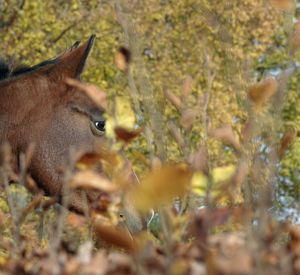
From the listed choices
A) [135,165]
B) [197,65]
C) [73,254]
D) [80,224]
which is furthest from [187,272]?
[197,65]

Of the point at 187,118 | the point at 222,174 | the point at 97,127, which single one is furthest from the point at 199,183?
the point at 97,127

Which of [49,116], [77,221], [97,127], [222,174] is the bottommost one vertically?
[97,127]

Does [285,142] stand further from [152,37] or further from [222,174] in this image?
[152,37]

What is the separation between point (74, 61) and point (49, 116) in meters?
0.44

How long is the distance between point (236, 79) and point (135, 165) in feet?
38.8

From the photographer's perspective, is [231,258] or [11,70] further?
[11,70]

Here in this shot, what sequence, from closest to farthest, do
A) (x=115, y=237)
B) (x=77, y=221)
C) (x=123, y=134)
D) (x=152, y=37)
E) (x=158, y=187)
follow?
1. (x=158, y=187)
2. (x=115, y=237)
3. (x=123, y=134)
4. (x=77, y=221)
5. (x=152, y=37)

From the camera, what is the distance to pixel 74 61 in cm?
648

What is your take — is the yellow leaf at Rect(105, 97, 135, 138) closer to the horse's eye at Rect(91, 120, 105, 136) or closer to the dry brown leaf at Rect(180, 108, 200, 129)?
the dry brown leaf at Rect(180, 108, 200, 129)

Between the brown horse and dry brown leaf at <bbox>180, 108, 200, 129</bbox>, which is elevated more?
dry brown leaf at <bbox>180, 108, 200, 129</bbox>

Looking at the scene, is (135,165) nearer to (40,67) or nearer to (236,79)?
(40,67)

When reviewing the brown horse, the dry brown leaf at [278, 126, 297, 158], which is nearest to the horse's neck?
the brown horse

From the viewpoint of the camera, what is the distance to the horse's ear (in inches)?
255

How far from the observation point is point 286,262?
1.57 m
